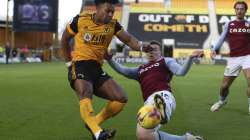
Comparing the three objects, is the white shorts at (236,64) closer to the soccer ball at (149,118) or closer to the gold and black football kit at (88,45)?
the gold and black football kit at (88,45)

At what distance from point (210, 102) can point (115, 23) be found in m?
7.15

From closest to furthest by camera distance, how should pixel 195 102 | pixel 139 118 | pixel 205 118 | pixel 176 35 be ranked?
pixel 139 118, pixel 205 118, pixel 195 102, pixel 176 35

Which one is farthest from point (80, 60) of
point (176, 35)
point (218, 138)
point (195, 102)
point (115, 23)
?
point (176, 35)

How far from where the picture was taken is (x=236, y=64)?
12086 mm

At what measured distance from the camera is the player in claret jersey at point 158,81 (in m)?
6.98

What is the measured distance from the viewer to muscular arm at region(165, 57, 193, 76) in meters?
7.21

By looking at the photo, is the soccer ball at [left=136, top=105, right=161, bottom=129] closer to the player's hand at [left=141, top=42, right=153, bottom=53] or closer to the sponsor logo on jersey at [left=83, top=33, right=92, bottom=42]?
the player's hand at [left=141, top=42, right=153, bottom=53]

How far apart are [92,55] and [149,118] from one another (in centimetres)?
164

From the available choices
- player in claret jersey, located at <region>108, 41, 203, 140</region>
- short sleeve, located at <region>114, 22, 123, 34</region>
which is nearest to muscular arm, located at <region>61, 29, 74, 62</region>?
short sleeve, located at <region>114, 22, 123, 34</region>

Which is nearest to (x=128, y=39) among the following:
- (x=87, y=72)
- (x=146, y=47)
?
(x=146, y=47)

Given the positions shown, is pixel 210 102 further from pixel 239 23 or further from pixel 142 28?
pixel 142 28

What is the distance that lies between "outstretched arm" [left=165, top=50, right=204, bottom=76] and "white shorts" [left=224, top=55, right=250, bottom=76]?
4.74m

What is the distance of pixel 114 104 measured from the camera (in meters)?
8.06

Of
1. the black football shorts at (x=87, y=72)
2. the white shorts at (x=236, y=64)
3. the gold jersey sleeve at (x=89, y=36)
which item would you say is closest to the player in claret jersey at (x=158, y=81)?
the black football shorts at (x=87, y=72)
